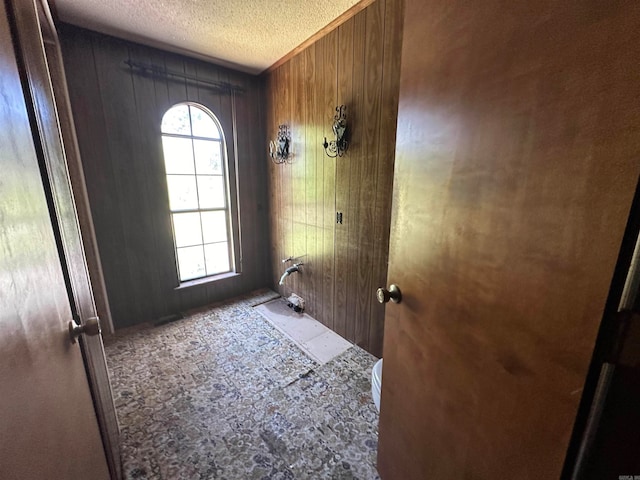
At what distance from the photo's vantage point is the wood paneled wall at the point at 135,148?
6.79 ft

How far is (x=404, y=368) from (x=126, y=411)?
172 cm

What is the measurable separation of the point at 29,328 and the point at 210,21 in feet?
7.40

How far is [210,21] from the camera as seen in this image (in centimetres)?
186


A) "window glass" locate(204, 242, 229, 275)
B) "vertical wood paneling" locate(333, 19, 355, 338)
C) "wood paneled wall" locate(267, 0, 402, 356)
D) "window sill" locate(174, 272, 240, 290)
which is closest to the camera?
"wood paneled wall" locate(267, 0, 402, 356)

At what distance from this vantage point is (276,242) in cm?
310

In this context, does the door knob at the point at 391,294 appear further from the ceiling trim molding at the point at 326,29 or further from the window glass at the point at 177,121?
the window glass at the point at 177,121

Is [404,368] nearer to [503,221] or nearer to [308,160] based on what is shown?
A: [503,221]

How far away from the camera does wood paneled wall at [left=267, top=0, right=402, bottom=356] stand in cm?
167

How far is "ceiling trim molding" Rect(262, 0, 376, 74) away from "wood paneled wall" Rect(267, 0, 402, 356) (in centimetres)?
3

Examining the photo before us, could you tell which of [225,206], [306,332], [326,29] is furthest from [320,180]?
[306,332]

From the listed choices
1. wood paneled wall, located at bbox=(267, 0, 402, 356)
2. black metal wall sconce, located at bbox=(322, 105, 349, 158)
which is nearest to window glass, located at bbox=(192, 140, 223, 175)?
wood paneled wall, located at bbox=(267, 0, 402, 356)

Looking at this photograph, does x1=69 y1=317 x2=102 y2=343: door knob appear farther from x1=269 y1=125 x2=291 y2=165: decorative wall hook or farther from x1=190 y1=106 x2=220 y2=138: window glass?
x1=190 y1=106 x2=220 y2=138: window glass

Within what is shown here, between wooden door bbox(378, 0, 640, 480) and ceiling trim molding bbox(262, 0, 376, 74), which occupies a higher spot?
ceiling trim molding bbox(262, 0, 376, 74)

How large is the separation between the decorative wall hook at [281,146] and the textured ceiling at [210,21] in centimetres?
67
